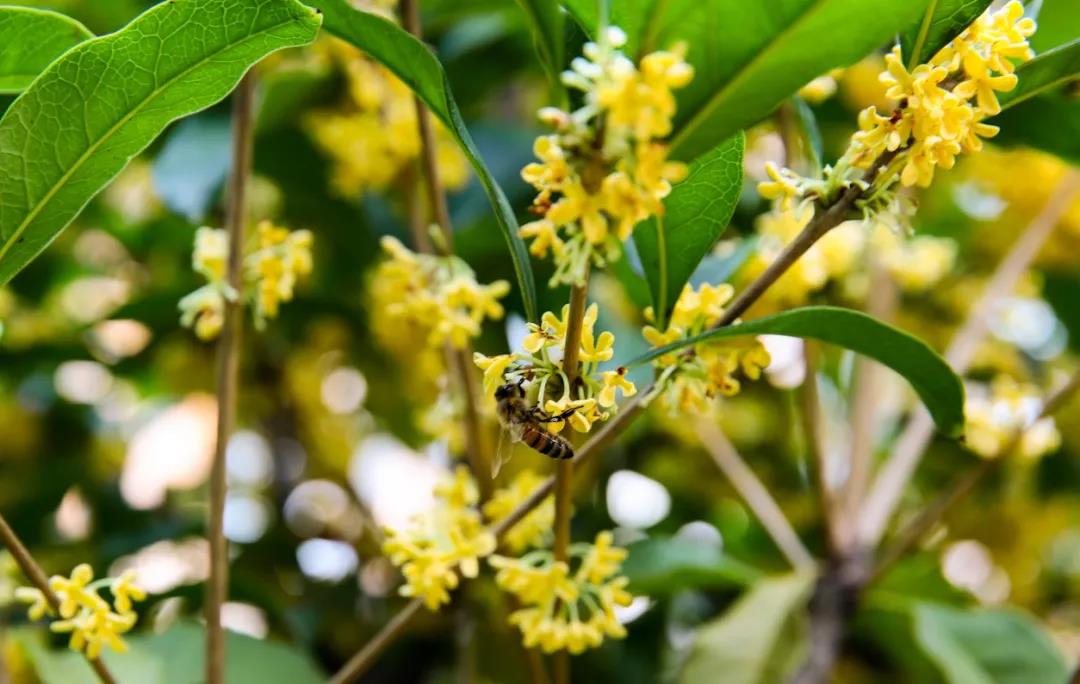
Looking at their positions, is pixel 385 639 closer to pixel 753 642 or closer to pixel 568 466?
pixel 568 466

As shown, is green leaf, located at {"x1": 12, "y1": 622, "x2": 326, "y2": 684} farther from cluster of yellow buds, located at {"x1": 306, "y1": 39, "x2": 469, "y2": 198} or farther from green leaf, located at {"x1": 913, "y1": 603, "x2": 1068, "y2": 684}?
green leaf, located at {"x1": 913, "y1": 603, "x2": 1068, "y2": 684}

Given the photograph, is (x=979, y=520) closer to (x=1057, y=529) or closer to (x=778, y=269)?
(x=1057, y=529)

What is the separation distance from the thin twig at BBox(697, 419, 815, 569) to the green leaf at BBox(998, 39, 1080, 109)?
66 cm

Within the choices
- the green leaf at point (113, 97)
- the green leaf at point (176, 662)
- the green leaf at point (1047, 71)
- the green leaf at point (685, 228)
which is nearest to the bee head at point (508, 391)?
the green leaf at point (685, 228)

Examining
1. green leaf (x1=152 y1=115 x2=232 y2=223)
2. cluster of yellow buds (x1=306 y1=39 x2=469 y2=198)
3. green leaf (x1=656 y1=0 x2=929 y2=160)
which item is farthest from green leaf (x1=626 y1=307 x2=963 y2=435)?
green leaf (x1=152 y1=115 x2=232 y2=223)

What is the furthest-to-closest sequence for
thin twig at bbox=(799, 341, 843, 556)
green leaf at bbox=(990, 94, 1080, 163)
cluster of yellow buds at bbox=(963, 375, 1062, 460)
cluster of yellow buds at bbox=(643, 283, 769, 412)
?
thin twig at bbox=(799, 341, 843, 556) < cluster of yellow buds at bbox=(963, 375, 1062, 460) < green leaf at bbox=(990, 94, 1080, 163) < cluster of yellow buds at bbox=(643, 283, 769, 412)

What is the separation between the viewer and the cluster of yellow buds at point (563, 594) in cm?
71

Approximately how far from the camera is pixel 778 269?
2.08 ft

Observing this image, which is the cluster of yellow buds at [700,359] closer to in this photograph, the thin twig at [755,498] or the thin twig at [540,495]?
the thin twig at [540,495]

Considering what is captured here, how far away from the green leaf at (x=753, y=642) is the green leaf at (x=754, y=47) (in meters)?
0.75

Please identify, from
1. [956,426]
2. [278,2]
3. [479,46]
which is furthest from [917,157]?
[479,46]

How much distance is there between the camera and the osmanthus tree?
21.7 inches

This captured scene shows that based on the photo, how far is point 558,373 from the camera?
0.59 metres

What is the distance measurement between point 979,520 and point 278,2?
4.58ft
